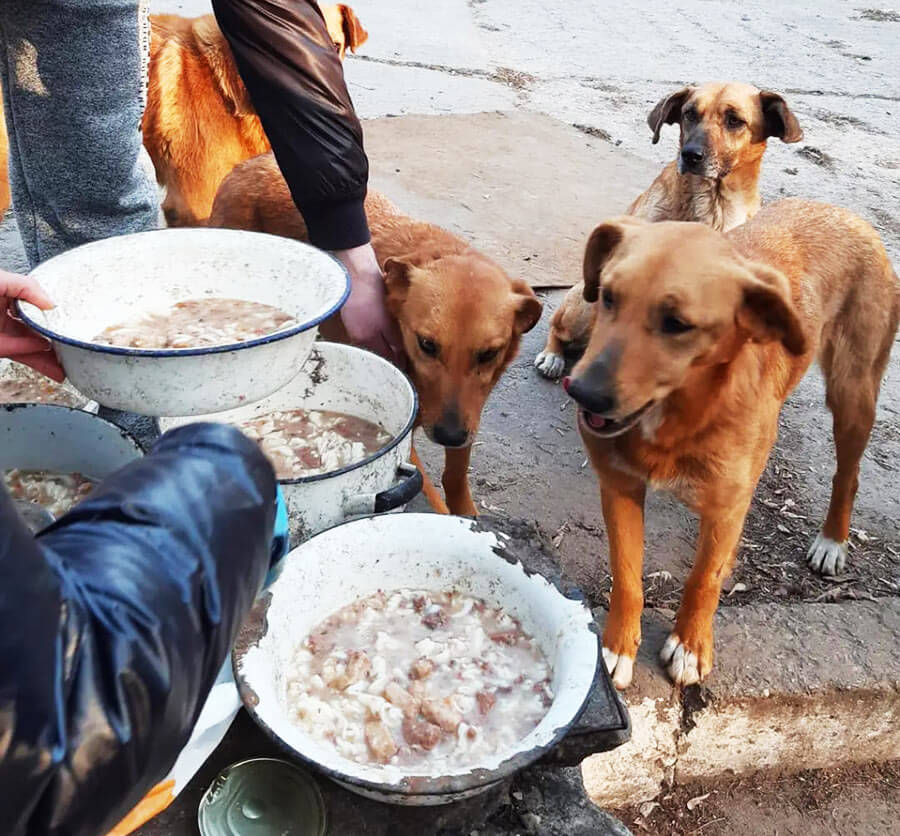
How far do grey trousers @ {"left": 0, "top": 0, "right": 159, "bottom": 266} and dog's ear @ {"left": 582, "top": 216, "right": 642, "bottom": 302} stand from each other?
1614 mm

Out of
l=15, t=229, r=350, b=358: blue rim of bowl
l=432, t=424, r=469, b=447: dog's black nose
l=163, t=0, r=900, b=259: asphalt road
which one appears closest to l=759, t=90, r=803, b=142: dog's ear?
l=163, t=0, r=900, b=259: asphalt road

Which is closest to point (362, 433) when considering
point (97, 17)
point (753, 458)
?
point (753, 458)

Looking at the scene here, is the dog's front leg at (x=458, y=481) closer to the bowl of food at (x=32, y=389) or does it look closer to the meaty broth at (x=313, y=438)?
the meaty broth at (x=313, y=438)

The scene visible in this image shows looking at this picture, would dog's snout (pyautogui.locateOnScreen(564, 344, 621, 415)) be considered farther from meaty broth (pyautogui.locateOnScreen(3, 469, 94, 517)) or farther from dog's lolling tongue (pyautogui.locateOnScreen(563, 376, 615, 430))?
meaty broth (pyautogui.locateOnScreen(3, 469, 94, 517))

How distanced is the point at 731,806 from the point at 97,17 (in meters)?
3.16

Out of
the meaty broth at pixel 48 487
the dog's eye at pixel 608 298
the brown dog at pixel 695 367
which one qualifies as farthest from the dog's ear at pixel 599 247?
the meaty broth at pixel 48 487

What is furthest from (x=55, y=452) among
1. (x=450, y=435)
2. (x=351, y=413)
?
(x=450, y=435)

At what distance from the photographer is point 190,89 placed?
452cm

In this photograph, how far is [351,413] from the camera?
114 inches

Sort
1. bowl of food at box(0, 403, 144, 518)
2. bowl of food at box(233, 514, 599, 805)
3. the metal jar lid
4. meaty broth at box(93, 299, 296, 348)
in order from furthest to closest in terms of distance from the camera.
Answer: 1. bowl of food at box(0, 403, 144, 518)
2. meaty broth at box(93, 299, 296, 348)
3. the metal jar lid
4. bowl of food at box(233, 514, 599, 805)

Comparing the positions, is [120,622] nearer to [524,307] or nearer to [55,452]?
[55,452]

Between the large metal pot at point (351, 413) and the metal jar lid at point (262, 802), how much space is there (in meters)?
0.62

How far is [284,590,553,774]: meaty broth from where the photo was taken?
187 cm

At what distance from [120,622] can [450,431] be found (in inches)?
80.7
